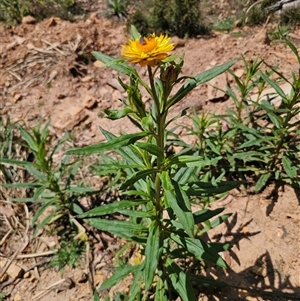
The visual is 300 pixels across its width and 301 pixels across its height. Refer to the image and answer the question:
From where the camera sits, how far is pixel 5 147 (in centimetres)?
403

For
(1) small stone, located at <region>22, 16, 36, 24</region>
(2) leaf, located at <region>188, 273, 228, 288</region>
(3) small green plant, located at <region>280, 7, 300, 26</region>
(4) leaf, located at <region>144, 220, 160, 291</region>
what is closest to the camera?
(4) leaf, located at <region>144, 220, 160, 291</region>

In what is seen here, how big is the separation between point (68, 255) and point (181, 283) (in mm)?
1408

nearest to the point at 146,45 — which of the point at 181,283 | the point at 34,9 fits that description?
the point at 181,283

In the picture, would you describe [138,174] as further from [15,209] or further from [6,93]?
[6,93]

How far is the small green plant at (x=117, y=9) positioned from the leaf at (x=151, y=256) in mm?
5672

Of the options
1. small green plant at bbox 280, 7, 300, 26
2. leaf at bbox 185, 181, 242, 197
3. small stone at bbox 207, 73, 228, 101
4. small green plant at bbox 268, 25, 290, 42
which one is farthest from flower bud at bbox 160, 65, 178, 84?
small green plant at bbox 280, 7, 300, 26

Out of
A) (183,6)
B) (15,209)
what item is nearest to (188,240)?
(15,209)

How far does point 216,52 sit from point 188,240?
3566 millimetres

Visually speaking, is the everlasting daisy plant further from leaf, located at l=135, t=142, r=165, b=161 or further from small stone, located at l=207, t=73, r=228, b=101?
small stone, located at l=207, t=73, r=228, b=101

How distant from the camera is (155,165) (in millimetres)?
2031

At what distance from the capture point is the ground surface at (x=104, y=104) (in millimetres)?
2844

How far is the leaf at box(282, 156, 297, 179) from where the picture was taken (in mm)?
2866

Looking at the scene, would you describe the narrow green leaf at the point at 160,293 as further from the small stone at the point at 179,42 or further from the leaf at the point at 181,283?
the small stone at the point at 179,42

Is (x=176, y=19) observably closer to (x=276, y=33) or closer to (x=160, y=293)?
(x=276, y=33)
